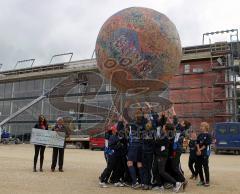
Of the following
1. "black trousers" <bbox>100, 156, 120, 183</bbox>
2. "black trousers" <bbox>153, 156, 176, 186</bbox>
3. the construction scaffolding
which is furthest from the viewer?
the construction scaffolding

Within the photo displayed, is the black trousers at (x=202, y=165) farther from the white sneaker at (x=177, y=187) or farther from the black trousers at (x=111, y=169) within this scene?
the black trousers at (x=111, y=169)

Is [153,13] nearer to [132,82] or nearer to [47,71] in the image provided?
[132,82]

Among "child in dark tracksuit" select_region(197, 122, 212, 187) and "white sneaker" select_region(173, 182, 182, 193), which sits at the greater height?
"child in dark tracksuit" select_region(197, 122, 212, 187)

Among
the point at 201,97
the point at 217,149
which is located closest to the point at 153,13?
the point at 217,149

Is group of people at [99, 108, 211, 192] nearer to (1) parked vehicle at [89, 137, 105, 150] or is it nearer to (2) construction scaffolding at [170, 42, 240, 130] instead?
(1) parked vehicle at [89, 137, 105, 150]

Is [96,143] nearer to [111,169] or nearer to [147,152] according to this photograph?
[111,169]

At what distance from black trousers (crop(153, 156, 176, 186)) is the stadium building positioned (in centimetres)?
2000

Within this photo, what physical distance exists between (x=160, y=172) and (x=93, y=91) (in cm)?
2860

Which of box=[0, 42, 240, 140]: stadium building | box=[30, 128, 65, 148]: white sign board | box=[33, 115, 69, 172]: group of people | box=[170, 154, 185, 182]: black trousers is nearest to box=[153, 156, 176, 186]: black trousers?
box=[170, 154, 185, 182]: black trousers

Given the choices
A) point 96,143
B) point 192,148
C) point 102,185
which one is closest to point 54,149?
point 102,185

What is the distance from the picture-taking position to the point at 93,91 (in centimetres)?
3538

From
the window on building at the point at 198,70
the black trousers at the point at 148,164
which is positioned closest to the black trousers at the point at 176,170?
the black trousers at the point at 148,164

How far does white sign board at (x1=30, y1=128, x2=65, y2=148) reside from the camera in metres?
10.0

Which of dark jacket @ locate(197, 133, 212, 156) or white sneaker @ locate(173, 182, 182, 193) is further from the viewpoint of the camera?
dark jacket @ locate(197, 133, 212, 156)
